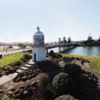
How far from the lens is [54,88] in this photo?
Result: 966 inches

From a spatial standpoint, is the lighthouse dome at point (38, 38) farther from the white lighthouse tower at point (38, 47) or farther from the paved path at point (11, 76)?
the paved path at point (11, 76)

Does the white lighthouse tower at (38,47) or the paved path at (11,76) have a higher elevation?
the white lighthouse tower at (38,47)

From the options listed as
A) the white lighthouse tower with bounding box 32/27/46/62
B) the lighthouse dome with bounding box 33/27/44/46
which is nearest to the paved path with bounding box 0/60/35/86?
the white lighthouse tower with bounding box 32/27/46/62

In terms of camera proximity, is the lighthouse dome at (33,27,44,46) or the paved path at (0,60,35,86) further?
the lighthouse dome at (33,27,44,46)

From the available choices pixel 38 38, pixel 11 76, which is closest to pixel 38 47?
pixel 38 38

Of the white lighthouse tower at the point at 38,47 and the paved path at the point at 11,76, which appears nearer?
the paved path at the point at 11,76

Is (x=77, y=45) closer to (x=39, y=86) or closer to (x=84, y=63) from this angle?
(x=84, y=63)

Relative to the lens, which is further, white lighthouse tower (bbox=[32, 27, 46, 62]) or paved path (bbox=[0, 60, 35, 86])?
white lighthouse tower (bbox=[32, 27, 46, 62])

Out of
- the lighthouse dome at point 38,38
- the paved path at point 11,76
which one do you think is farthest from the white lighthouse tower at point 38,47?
the paved path at point 11,76

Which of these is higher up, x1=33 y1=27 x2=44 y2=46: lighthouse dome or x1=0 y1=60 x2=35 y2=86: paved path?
x1=33 y1=27 x2=44 y2=46: lighthouse dome

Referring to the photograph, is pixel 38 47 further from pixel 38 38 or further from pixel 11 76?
pixel 11 76

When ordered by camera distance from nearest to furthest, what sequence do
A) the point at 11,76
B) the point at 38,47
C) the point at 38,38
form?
the point at 11,76 → the point at 38,47 → the point at 38,38

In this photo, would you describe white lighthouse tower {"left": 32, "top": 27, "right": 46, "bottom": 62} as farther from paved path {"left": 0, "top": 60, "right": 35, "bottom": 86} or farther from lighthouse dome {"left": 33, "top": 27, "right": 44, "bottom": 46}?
paved path {"left": 0, "top": 60, "right": 35, "bottom": 86}

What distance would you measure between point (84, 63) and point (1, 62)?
14.7 m
